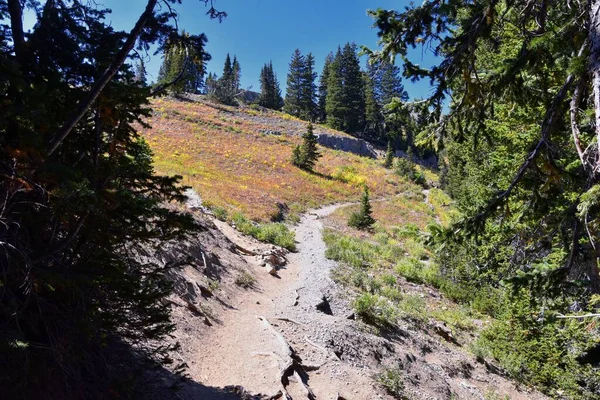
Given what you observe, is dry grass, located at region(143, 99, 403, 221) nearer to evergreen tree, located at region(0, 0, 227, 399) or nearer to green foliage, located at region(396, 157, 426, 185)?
green foliage, located at region(396, 157, 426, 185)

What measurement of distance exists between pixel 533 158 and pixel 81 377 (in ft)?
18.4

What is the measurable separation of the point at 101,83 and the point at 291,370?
566cm

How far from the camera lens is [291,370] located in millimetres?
6707

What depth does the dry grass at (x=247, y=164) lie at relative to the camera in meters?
24.8

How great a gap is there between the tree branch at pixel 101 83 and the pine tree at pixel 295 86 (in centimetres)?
7555

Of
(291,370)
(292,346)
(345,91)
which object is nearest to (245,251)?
(292,346)

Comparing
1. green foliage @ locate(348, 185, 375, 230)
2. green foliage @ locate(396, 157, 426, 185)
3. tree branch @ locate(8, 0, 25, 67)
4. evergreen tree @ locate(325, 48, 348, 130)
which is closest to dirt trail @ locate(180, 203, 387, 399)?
tree branch @ locate(8, 0, 25, 67)

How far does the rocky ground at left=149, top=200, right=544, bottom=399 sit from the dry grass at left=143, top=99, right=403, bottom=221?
9131 millimetres

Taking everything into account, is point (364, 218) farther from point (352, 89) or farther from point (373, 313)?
point (352, 89)

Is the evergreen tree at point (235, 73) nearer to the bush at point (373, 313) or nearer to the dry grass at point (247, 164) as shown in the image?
the dry grass at point (247, 164)

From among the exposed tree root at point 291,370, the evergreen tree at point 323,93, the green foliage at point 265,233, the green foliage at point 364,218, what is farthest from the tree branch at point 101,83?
the evergreen tree at point 323,93

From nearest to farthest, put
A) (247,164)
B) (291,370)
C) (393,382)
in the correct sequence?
1. (291,370)
2. (393,382)
3. (247,164)

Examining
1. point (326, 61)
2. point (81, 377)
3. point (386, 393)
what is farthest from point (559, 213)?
point (326, 61)

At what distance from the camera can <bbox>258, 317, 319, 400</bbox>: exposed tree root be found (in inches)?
244
